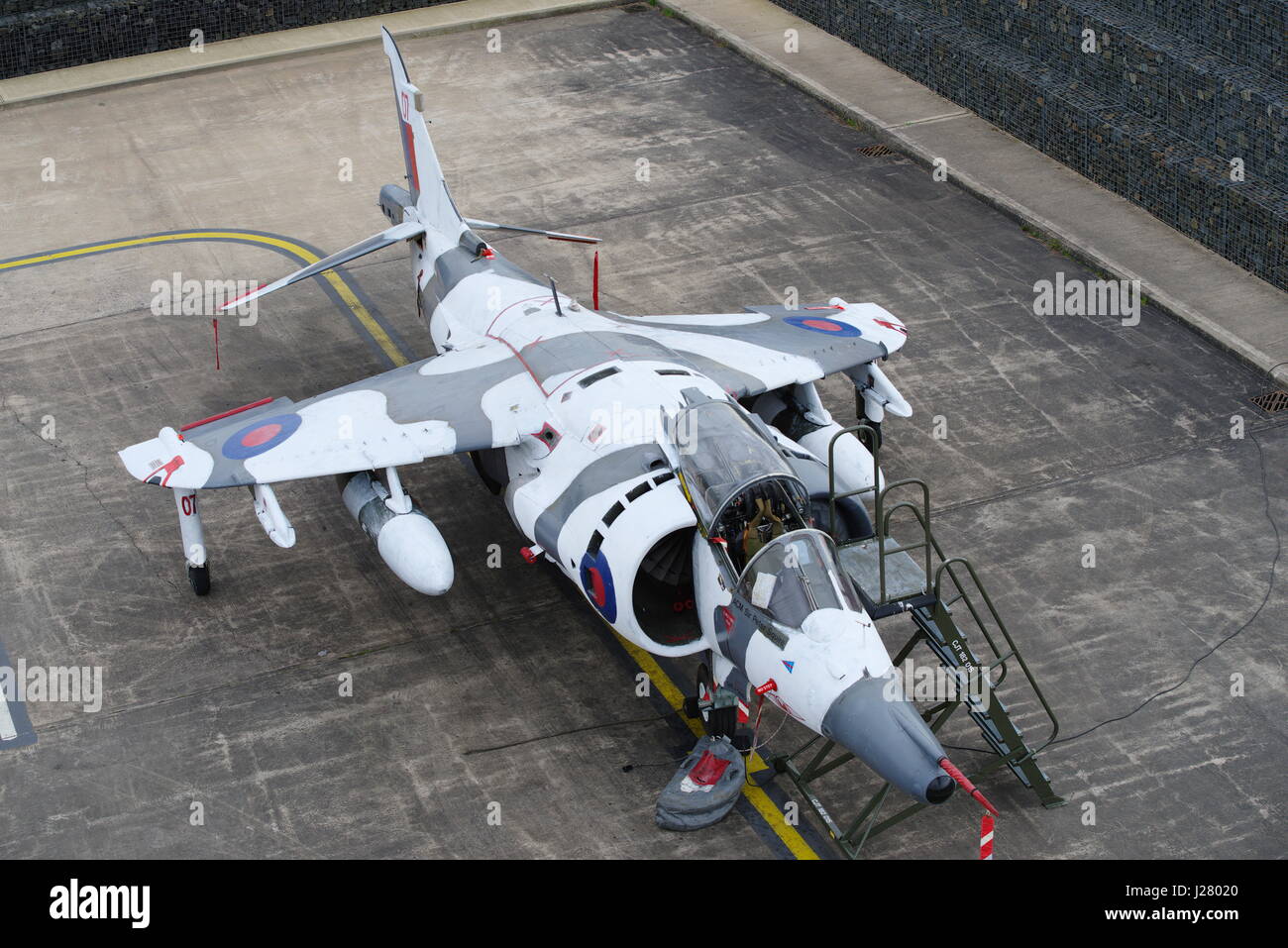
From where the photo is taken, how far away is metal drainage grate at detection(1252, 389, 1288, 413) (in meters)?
23.4

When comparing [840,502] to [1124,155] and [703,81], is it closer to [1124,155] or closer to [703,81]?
[1124,155]

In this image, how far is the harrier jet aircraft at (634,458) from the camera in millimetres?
15664

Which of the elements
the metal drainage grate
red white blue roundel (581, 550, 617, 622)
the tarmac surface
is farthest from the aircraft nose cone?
the metal drainage grate

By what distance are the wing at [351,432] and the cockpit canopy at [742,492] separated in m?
2.83

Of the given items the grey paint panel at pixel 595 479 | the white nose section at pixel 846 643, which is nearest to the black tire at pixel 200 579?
the grey paint panel at pixel 595 479

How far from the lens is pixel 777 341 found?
837 inches

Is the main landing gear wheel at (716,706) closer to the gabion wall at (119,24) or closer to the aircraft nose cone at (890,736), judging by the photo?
the aircraft nose cone at (890,736)

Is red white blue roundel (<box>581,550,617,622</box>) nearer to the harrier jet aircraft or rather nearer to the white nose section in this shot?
the harrier jet aircraft

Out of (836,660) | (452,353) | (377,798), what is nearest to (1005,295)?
(452,353)

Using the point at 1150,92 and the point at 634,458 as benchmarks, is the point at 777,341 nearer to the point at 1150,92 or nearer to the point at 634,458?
the point at 634,458

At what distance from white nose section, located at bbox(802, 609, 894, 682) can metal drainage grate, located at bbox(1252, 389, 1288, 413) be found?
34.5 ft

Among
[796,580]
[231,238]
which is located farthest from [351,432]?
[231,238]

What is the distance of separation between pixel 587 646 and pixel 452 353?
4514 mm

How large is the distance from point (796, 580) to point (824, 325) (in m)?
6.92
